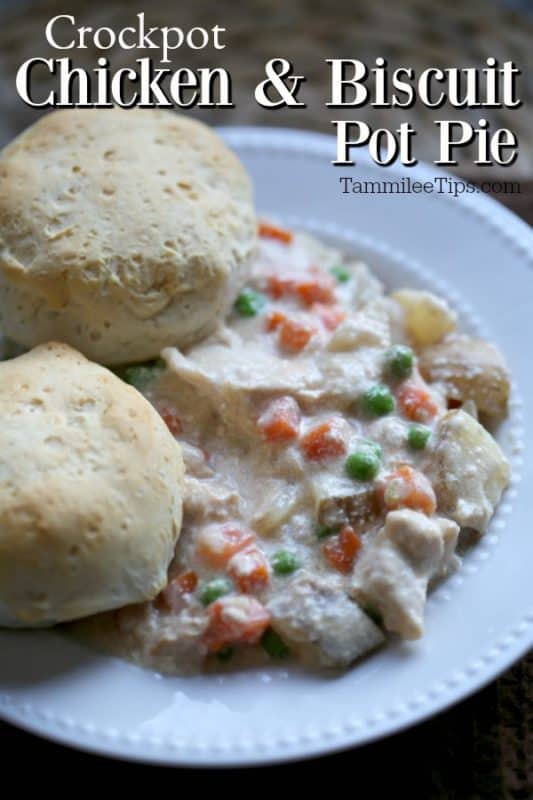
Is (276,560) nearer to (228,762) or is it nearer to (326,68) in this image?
(228,762)

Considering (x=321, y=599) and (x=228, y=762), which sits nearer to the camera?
(x=228, y=762)

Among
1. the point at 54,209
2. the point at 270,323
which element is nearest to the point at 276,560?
the point at 270,323

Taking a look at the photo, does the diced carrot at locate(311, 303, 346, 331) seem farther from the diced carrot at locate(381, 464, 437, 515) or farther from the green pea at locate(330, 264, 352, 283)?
the diced carrot at locate(381, 464, 437, 515)

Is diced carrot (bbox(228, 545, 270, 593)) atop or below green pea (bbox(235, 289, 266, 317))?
below

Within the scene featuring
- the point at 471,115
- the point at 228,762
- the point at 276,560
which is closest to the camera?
the point at 228,762

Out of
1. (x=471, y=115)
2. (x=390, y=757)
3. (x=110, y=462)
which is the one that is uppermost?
(x=471, y=115)

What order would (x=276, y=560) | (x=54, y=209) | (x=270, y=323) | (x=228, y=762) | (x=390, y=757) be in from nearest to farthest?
(x=228, y=762) < (x=390, y=757) < (x=276, y=560) < (x=54, y=209) < (x=270, y=323)

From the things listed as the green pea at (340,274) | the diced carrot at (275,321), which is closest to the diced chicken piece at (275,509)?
the diced carrot at (275,321)

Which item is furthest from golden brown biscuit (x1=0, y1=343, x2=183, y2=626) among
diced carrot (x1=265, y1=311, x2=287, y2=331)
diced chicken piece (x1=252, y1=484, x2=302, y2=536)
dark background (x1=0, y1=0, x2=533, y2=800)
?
dark background (x1=0, y1=0, x2=533, y2=800)
